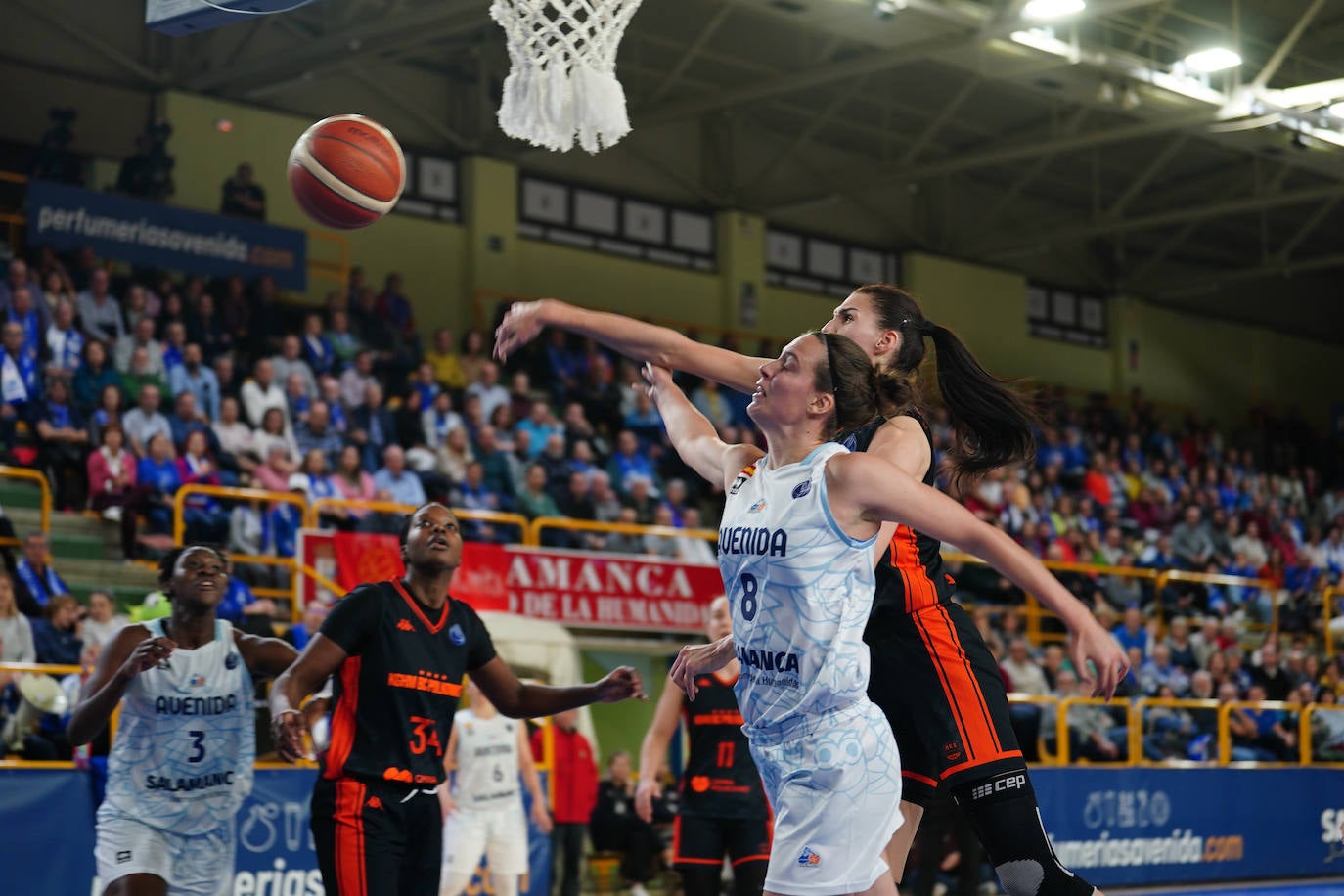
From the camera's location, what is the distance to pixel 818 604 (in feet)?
13.9

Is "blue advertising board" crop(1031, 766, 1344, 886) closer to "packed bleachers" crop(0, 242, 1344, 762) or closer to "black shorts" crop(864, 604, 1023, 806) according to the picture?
"packed bleachers" crop(0, 242, 1344, 762)

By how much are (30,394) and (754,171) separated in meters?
13.6

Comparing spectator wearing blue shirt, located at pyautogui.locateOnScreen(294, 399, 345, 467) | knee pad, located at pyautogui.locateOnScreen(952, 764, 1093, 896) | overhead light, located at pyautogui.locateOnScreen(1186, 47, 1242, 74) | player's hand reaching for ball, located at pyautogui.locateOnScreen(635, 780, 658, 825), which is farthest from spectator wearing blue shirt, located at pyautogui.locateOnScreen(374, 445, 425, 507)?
knee pad, located at pyautogui.locateOnScreen(952, 764, 1093, 896)

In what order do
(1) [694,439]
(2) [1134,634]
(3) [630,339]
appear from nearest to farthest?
(3) [630,339], (1) [694,439], (2) [1134,634]

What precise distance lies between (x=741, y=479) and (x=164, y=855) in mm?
3216

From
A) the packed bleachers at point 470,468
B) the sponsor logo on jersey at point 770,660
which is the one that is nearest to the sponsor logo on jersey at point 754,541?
the sponsor logo on jersey at point 770,660

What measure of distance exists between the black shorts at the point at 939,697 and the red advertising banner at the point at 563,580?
8.22 meters

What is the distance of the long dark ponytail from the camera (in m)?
5.21

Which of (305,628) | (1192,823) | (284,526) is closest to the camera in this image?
(305,628)

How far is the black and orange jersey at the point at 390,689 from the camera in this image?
5.85 meters

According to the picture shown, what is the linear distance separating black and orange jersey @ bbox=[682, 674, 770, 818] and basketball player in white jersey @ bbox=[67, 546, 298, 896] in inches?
86.9

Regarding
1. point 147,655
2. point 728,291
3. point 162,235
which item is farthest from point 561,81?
point 728,291

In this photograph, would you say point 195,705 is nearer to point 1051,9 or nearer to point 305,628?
point 305,628

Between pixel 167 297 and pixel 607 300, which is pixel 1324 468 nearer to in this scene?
pixel 607 300
